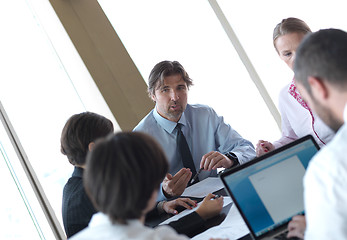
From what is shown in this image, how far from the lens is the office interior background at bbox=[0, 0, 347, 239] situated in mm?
3061

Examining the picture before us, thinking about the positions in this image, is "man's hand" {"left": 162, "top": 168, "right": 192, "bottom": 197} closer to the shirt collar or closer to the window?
the shirt collar

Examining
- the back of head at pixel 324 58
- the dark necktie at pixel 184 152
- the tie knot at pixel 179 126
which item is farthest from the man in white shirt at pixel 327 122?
the tie knot at pixel 179 126

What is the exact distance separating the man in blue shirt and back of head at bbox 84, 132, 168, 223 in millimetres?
1459

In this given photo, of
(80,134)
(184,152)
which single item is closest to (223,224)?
(80,134)

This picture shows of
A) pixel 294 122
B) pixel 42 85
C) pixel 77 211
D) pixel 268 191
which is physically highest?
pixel 42 85

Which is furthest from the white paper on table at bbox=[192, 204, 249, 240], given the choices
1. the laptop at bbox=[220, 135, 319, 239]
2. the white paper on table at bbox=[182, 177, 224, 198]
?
the white paper on table at bbox=[182, 177, 224, 198]

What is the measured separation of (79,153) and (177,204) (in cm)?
56

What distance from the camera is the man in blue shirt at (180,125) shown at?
102 inches

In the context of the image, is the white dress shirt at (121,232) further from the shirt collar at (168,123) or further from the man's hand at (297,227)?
the shirt collar at (168,123)

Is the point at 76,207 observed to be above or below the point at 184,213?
above

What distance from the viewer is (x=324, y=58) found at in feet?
3.58

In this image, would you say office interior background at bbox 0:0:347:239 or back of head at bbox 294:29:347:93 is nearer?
back of head at bbox 294:29:347:93

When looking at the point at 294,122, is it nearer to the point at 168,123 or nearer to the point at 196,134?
the point at 196,134

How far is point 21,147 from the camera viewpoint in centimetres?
309
